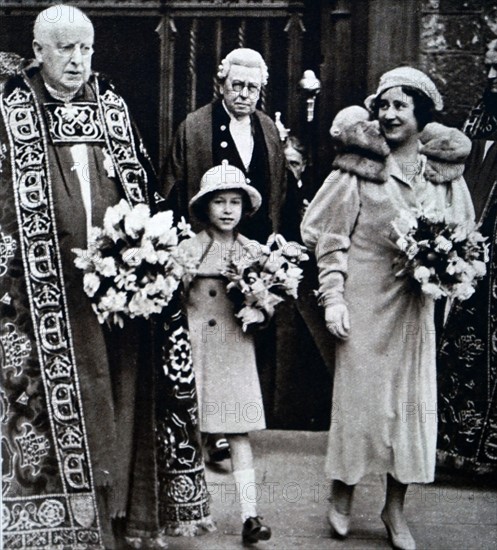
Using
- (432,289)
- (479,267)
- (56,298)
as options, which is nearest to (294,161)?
(432,289)

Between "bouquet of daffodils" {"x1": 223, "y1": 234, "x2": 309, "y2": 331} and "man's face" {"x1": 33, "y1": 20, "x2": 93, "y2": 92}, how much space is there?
0.97 m

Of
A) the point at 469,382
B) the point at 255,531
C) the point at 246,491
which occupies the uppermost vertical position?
the point at 469,382

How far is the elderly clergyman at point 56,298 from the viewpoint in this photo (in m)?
3.89

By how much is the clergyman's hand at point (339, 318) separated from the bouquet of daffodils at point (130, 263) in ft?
2.04

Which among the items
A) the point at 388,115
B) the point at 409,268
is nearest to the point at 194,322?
the point at 409,268

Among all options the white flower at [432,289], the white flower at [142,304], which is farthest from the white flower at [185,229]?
the white flower at [432,289]

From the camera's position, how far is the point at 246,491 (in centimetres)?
392

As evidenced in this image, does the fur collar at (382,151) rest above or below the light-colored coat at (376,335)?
above

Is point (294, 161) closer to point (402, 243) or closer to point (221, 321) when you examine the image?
point (402, 243)

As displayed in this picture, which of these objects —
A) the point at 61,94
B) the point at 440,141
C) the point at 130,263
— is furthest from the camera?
the point at 440,141

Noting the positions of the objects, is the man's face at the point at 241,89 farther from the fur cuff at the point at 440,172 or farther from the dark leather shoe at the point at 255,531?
the dark leather shoe at the point at 255,531

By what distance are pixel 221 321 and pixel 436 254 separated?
89 centimetres

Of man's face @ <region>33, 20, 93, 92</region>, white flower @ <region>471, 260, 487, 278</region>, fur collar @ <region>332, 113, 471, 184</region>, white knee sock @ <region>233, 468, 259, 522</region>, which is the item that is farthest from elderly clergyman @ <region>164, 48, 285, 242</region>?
white knee sock @ <region>233, 468, 259, 522</region>

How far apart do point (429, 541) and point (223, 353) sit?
1.11m
